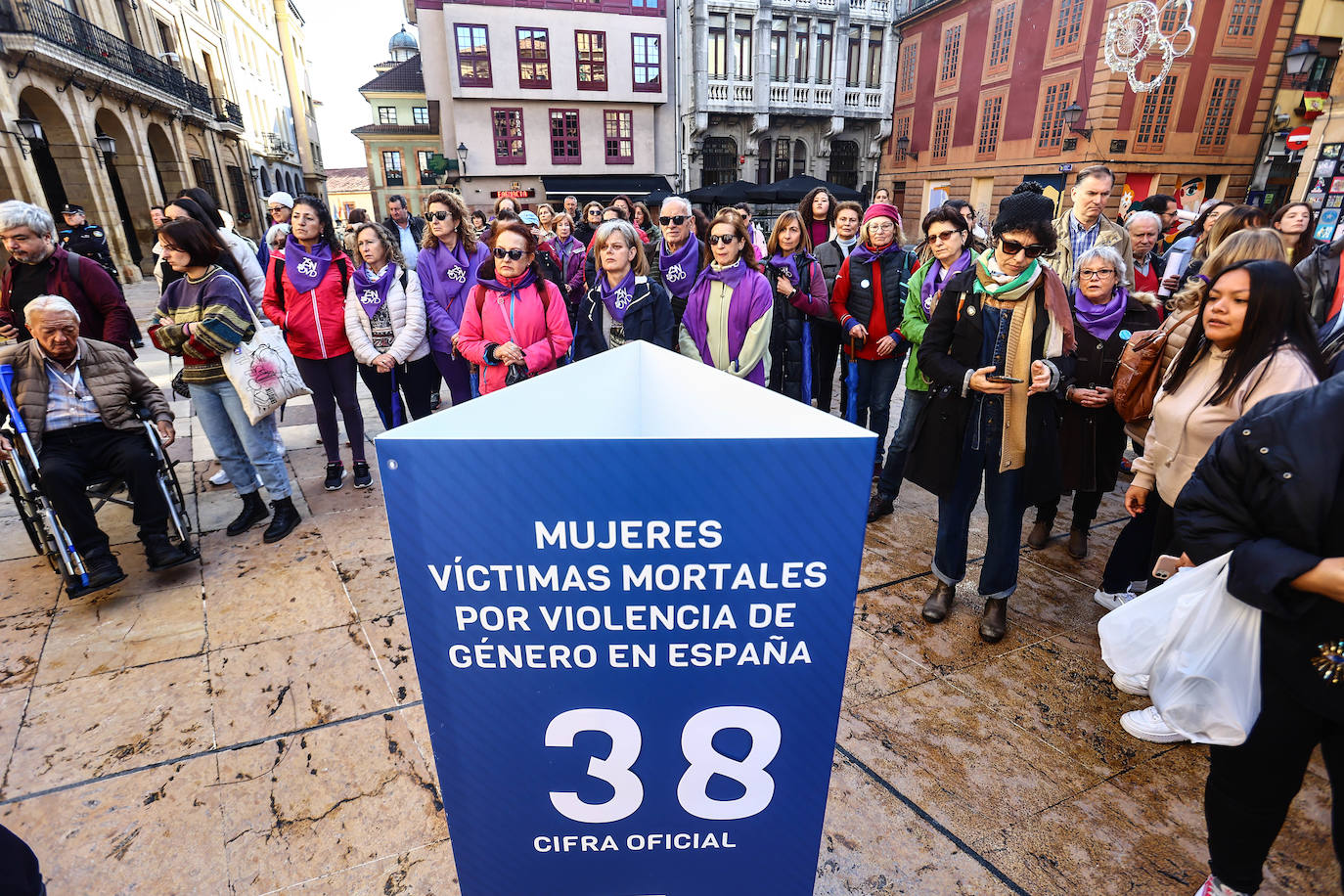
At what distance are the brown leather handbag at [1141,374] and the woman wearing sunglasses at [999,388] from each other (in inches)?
19.3

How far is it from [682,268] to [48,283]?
13.2 feet

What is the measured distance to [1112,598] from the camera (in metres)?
3.29

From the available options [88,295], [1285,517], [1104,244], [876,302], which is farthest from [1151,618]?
[88,295]

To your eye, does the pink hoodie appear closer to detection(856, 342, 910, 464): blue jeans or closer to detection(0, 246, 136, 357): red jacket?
detection(0, 246, 136, 357): red jacket

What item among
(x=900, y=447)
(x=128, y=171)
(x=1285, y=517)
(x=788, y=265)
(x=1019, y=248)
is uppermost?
(x=128, y=171)

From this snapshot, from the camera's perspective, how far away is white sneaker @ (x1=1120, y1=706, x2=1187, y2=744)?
2.48 meters

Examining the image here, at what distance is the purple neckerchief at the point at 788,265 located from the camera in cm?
479

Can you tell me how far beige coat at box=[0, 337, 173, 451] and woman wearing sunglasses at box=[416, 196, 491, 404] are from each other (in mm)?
1721

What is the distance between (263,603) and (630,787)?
3.05 meters

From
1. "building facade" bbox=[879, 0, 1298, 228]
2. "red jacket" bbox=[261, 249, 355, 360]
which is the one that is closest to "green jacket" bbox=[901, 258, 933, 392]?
"red jacket" bbox=[261, 249, 355, 360]

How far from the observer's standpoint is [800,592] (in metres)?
1.07

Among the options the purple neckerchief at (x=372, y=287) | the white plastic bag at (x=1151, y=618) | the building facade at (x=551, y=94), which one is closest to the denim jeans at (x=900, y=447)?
the white plastic bag at (x=1151, y=618)

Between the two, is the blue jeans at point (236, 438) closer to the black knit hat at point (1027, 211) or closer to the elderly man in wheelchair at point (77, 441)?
the elderly man in wheelchair at point (77, 441)

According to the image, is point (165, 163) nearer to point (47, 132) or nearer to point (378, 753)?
point (47, 132)
